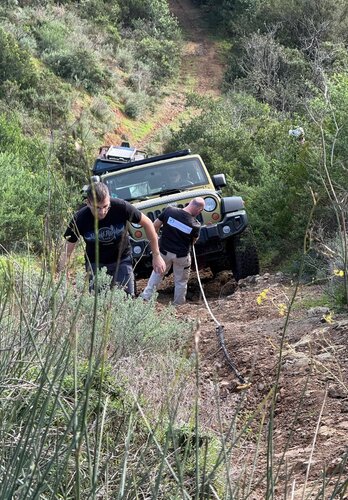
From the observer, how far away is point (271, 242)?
11.4m

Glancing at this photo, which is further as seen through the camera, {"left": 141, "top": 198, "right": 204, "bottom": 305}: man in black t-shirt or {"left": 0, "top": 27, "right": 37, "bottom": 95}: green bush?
{"left": 0, "top": 27, "right": 37, "bottom": 95}: green bush

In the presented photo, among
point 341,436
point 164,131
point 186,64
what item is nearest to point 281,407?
point 341,436

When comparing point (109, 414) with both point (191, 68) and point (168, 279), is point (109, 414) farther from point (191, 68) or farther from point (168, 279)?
point (191, 68)

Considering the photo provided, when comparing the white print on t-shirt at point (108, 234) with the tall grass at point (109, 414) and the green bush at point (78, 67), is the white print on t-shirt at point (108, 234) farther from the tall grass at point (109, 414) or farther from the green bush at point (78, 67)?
the green bush at point (78, 67)

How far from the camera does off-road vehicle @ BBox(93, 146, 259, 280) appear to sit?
29.5ft

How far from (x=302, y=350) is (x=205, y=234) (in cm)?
356

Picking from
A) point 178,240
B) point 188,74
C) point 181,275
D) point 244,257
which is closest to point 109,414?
point 178,240

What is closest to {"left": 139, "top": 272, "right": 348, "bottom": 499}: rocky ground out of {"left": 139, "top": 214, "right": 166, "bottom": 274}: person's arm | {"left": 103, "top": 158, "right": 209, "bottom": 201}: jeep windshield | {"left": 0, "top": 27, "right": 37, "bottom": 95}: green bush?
{"left": 139, "top": 214, "right": 166, "bottom": 274}: person's arm

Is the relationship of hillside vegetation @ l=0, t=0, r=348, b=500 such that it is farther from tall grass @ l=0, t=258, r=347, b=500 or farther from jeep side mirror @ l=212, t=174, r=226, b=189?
jeep side mirror @ l=212, t=174, r=226, b=189

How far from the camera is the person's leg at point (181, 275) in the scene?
8.38 metres

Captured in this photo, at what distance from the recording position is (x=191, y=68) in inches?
1400

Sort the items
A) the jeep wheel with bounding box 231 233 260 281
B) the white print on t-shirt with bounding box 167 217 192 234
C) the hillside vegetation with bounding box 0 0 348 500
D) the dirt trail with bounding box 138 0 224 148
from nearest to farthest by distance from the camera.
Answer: the hillside vegetation with bounding box 0 0 348 500 → the white print on t-shirt with bounding box 167 217 192 234 → the jeep wheel with bounding box 231 233 260 281 → the dirt trail with bounding box 138 0 224 148

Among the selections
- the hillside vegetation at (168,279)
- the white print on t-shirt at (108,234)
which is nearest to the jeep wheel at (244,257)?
the hillside vegetation at (168,279)

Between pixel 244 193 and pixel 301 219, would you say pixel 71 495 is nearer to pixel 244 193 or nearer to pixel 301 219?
pixel 301 219
